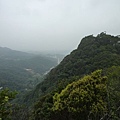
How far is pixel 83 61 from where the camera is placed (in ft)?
148

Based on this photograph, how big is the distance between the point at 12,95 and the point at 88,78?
11.0 meters

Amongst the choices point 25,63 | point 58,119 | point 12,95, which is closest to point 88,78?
point 58,119

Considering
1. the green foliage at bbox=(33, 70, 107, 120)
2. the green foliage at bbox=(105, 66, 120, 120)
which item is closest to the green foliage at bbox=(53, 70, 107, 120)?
the green foliage at bbox=(33, 70, 107, 120)

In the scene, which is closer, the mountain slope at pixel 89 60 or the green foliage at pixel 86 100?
the green foliage at pixel 86 100

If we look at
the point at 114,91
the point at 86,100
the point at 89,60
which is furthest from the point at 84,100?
the point at 89,60

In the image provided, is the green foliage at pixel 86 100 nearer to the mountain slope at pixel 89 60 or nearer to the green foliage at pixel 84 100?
the green foliage at pixel 84 100

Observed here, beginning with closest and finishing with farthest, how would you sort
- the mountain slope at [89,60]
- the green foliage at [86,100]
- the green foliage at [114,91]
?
the green foliage at [86,100]
the green foliage at [114,91]
the mountain slope at [89,60]

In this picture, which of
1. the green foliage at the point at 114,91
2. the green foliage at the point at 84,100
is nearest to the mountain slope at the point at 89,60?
the green foliage at the point at 114,91

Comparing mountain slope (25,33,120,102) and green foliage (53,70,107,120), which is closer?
green foliage (53,70,107,120)

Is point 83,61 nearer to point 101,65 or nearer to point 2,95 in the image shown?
point 101,65

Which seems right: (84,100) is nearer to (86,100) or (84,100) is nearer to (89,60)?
(86,100)

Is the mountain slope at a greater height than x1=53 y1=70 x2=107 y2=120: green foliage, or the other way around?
the mountain slope

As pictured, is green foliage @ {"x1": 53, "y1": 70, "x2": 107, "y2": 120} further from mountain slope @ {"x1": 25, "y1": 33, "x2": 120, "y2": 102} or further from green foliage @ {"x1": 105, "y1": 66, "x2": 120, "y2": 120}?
mountain slope @ {"x1": 25, "y1": 33, "x2": 120, "y2": 102}

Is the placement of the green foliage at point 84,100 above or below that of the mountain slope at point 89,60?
below
